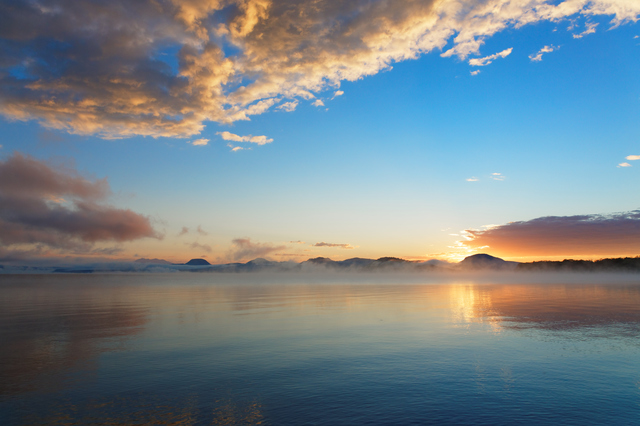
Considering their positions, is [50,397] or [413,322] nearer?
[50,397]

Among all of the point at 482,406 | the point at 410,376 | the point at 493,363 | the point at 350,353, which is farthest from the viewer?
the point at 350,353

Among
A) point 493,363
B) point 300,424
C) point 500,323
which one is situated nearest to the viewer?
point 300,424

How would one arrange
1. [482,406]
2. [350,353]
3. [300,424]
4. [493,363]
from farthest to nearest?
1. [350,353]
2. [493,363]
3. [482,406]
4. [300,424]

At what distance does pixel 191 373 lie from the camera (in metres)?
18.8

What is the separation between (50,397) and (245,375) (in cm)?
814

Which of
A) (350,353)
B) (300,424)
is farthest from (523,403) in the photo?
(350,353)

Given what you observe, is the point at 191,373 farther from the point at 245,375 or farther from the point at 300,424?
the point at 300,424

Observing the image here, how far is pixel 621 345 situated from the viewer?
952 inches

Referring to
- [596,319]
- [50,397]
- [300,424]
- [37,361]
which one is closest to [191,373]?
[50,397]

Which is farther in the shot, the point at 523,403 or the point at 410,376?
the point at 410,376

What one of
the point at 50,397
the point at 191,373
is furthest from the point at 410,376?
the point at 50,397

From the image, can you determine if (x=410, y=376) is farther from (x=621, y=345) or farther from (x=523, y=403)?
(x=621, y=345)

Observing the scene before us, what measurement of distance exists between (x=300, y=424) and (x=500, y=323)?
28.6 meters

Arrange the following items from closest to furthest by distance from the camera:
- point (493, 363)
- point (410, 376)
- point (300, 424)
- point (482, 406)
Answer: point (300, 424), point (482, 406), point (410, 376), point (493, 363)
